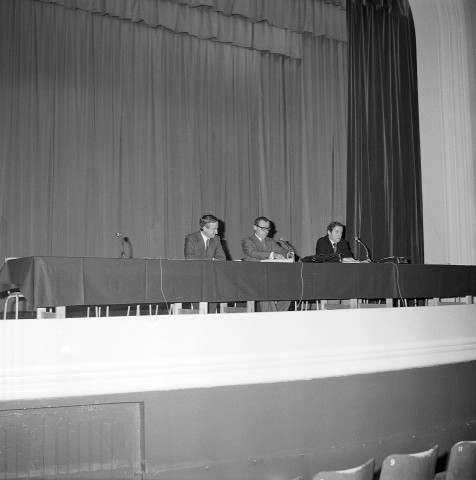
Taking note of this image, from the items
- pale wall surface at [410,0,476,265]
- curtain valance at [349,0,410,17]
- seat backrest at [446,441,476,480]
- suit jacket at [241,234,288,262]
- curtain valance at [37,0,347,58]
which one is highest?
curtain valance at [349,0,410,17]

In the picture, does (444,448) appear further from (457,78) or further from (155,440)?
(457,78)

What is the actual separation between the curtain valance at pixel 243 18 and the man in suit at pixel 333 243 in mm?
2687

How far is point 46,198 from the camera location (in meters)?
6.41

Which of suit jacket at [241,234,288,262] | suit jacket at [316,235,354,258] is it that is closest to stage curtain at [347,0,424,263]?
suit jacket at [316,235,354,258]

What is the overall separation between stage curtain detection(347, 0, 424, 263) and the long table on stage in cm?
238

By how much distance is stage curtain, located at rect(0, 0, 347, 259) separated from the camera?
20.8ft

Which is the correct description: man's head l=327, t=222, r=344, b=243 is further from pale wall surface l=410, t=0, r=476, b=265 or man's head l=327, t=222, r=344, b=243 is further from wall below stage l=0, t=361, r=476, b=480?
wall below stage l=0, t=361, r=476, b=480

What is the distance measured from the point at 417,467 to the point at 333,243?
3312 millimetres

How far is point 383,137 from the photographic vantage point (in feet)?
24.0

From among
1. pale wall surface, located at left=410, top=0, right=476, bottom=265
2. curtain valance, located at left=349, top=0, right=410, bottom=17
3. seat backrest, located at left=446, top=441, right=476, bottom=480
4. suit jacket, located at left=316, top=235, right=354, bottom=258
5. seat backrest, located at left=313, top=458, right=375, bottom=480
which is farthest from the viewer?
curtain valance, located at left=349, top=0, right=410, bottom=17

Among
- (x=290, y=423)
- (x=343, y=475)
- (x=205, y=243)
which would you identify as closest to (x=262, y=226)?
(x=205, y=243)

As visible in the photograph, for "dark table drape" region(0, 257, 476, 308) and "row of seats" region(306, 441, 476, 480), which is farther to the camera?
"dark table drape" region(0, 257, 476, 308)

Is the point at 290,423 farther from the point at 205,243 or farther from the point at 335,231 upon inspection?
the point at 335,231

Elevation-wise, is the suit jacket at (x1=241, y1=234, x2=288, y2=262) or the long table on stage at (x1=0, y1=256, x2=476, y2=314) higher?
the suit jacket at (x1=241, y1=234, x2=288, y2=262)
